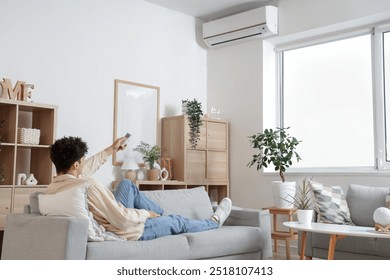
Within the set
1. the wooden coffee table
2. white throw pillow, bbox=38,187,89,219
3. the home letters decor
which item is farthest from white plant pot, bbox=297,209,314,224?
the home letters decor

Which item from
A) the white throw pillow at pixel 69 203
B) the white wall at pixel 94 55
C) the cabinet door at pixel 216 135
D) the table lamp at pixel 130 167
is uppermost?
the white wall at pixel 94 55

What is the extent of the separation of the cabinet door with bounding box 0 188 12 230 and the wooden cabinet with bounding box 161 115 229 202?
2128mm

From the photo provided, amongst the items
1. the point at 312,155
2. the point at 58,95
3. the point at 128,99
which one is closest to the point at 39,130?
the point at 58,95

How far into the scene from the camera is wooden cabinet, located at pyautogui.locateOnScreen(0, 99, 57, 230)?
4.25m

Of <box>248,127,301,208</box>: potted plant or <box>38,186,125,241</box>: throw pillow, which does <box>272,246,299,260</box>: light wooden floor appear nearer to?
<box>248,127,301,208</box>: potted plant

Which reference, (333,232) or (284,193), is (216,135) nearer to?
(284,193)

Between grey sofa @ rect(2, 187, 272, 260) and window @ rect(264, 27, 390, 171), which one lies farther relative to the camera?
window @ rect(264, 27, 390, 171)

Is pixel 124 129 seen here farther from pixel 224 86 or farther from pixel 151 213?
pixel 151 213

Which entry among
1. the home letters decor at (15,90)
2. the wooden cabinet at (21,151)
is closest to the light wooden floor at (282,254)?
the wooden cabinet at (21,151)

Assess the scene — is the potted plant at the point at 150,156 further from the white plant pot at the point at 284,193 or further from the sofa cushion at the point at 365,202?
the sofa cushion at the point at 365,202

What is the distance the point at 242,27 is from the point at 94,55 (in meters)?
1.95

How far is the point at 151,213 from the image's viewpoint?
144 inches

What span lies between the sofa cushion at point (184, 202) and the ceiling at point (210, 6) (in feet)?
8.85

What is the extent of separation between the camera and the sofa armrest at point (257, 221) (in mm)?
4113
